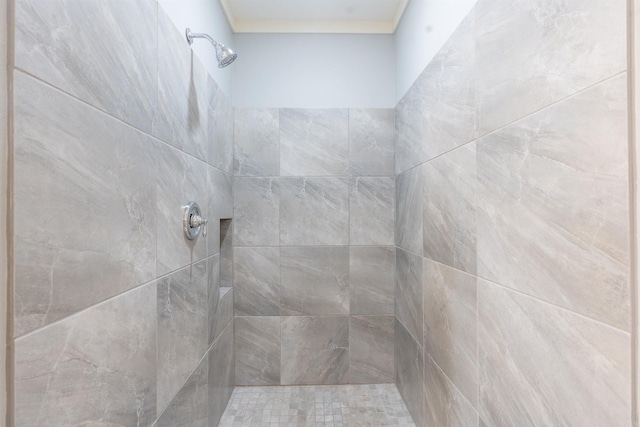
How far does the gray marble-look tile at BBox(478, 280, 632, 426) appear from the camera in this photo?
0.64 m

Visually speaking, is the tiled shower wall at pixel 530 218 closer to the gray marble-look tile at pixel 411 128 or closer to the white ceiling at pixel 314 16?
the gray marble-look tile at pixel 411 128

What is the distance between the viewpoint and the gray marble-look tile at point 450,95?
121 cm

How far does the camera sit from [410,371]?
6.31 ft

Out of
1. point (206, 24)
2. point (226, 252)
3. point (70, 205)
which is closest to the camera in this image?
point (70, 205)

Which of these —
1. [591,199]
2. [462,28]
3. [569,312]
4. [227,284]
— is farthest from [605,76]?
[227,284]

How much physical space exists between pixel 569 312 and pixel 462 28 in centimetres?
103

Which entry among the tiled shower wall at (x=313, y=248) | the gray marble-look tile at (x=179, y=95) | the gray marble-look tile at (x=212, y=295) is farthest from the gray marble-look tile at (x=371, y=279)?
the gray marble-look tile at (x=179, y=95)

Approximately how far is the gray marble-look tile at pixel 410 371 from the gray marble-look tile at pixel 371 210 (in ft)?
1.85

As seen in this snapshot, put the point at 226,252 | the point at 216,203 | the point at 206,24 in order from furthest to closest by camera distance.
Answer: the point at 226,252, the point at 216,203, the point at 206,24

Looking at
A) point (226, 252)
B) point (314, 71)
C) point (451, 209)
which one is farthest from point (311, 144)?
point (451, 209)

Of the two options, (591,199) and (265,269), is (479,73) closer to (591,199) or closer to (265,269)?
(591,199)

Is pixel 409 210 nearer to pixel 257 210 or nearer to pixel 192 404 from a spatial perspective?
pixel 257 210

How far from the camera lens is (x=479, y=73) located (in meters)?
1.14

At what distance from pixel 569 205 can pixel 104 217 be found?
1.05 meters
